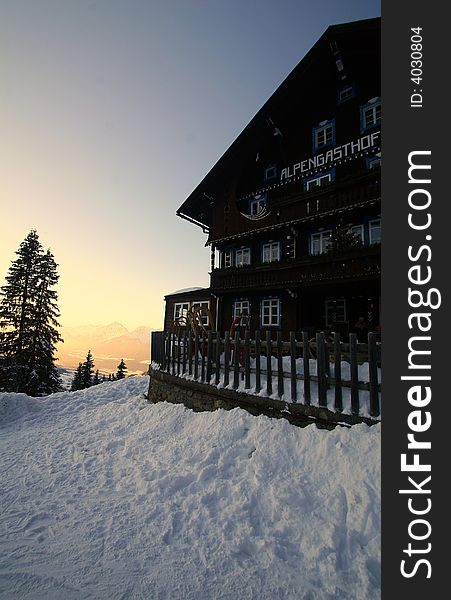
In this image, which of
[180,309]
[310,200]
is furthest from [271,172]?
[180,309]

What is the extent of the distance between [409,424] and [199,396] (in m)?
5.27

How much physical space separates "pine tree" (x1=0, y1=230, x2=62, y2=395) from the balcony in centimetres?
1396

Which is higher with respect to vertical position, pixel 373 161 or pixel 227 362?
pixel 373 161

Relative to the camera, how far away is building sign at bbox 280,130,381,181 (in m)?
14.0

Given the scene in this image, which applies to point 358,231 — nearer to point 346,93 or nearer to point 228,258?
point 346,93

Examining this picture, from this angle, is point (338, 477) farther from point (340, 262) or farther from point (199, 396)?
point (340, 262)

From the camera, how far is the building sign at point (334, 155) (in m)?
14.0

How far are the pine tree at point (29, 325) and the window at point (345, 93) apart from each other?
23245 millimetres

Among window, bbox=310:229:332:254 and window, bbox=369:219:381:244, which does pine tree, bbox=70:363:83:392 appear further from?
window, bbox=369:219:381:244

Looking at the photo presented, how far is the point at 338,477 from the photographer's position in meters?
3.71

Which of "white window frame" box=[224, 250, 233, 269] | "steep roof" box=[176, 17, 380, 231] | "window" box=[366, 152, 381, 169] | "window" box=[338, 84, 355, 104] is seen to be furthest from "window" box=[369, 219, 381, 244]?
"white window frame" box=[224, 250, 233, 269]

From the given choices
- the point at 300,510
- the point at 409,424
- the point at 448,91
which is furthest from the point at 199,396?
the point at 448,91

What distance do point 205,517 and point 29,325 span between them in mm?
23454

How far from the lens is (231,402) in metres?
6.15
